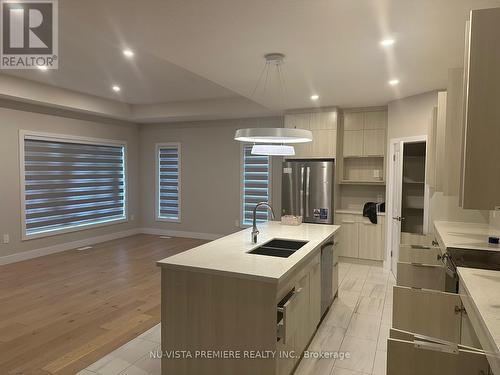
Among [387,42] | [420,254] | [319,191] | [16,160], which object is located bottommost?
[420,254]

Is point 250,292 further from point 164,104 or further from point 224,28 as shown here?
point 164,104

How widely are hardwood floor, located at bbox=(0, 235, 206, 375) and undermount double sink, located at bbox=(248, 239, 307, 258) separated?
1.42 meters

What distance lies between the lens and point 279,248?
3.18 metres

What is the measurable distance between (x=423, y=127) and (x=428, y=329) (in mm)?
3322

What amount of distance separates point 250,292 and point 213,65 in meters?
2.40

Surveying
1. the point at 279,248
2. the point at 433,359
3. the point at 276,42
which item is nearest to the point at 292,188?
the point at 279,248

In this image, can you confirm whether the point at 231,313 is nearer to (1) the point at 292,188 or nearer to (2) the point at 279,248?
(2) the point at 279,248

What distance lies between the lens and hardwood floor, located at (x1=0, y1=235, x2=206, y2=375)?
9.30ft

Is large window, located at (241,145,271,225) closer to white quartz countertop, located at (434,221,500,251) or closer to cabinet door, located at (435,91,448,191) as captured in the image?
white quartz countertop, located at (434,221,500,251)

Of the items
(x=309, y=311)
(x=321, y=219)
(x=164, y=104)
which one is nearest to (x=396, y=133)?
(x=321, y=219)

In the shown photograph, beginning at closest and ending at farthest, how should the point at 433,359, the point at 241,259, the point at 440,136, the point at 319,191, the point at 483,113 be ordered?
1. the point at 433,359
2. the point at 483,113
3. the point at 241,259
4. the point at 440,136
5. the point at 319,191

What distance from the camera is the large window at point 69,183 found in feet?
19.0

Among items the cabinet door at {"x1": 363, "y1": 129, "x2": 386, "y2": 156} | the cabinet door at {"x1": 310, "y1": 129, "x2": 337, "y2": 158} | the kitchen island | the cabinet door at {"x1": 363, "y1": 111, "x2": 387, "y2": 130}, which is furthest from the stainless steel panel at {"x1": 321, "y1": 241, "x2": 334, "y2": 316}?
the cabinet door at {"x1": 363, "y1": 111, "x2": 387, "y2": 130}

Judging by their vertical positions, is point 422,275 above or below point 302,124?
below
